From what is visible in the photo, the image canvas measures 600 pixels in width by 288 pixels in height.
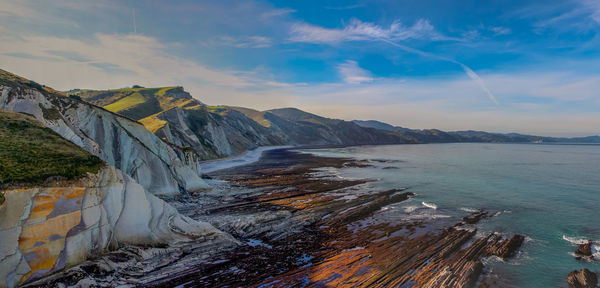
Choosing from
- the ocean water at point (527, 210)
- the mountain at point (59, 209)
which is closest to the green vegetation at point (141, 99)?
the mountain at point (59, 209)

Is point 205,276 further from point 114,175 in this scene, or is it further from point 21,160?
point 21,160

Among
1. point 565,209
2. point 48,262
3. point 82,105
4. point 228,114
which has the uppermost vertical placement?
point 228,114

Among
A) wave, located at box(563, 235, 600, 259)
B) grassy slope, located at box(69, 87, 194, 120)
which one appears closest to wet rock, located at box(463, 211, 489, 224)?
wave, located at box(563, 235, 600, 259)

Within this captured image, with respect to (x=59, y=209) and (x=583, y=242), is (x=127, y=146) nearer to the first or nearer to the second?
(x=59, y=209)

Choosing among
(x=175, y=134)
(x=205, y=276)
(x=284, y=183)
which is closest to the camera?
(x=205, y=276)

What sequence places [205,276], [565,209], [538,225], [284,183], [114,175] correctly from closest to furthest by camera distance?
[205,276] < [114,175] < [538,225] < [565,209] < [284,183]

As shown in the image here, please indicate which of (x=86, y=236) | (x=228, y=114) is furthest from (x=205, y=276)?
(x=228, y=114)

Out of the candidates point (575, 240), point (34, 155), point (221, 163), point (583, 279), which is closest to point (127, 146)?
point (34, 155)

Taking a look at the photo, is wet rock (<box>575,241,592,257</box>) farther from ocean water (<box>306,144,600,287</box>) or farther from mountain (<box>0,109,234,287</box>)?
mountain (<box>0,109,234,287</box>)
